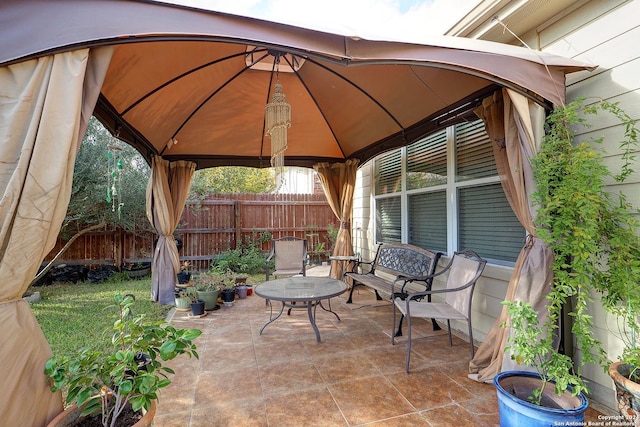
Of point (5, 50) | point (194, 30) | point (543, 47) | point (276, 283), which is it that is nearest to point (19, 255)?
point (5, 50)

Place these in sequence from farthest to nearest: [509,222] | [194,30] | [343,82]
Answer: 1. [343,82]
2. [509,222]
3. [194,30]

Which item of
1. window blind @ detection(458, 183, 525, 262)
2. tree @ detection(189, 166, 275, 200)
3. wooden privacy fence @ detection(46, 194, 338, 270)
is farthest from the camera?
tree @ detection(189, 166, 275, 200)

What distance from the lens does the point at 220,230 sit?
7125mm

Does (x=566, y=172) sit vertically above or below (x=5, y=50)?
below

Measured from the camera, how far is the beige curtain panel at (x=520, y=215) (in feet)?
6.61

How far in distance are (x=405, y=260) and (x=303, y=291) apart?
1489 millimetres

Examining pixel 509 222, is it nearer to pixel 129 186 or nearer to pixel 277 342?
pixel 277 342

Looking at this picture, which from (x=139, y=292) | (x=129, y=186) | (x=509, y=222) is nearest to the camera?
(x=509, y=222)

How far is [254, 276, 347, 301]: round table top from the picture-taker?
115 inches

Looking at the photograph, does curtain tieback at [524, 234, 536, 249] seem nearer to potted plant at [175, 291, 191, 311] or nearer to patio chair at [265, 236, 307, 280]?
patio chair at [265, 236, 307, 280]

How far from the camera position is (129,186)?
558 cm

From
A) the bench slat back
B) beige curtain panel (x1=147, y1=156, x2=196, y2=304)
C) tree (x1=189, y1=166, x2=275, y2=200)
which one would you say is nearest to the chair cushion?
the bench slat back

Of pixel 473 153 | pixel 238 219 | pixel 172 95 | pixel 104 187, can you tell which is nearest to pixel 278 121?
pixel 172 95

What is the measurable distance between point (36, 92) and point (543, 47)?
3394 mm
